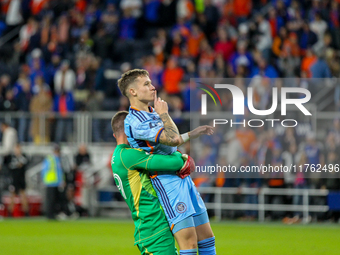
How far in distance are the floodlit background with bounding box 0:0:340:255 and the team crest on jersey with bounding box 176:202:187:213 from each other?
242 inches

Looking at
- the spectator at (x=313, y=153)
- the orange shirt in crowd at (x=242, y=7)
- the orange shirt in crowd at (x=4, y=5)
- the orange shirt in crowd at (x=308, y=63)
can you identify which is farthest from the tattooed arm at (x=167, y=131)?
the orange shirt in crowd at (x=4, y=5)

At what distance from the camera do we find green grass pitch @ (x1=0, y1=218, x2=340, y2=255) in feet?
37.2

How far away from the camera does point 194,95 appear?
55.7 feet

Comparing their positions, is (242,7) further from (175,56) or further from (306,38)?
(175,56)

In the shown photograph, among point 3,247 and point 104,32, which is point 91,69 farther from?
point 3,247

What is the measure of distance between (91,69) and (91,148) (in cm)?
262

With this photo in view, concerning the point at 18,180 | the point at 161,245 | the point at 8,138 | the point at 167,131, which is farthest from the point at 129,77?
the point at 8,138

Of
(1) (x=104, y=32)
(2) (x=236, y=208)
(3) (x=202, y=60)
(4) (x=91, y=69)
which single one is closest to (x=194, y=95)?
(3) (x=202, y=60)

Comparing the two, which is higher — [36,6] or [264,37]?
[36,6]

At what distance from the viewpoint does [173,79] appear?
734 inches

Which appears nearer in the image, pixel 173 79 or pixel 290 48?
pixel 290 48

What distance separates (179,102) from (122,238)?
5441mm

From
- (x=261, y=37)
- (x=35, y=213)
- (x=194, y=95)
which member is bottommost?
(x=35, y=213)

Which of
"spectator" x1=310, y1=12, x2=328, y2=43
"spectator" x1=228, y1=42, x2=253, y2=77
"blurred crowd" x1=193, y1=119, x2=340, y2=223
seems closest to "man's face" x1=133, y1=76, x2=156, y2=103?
"blurred crowd" x1=193, y1=119, x2=340, y2=223
